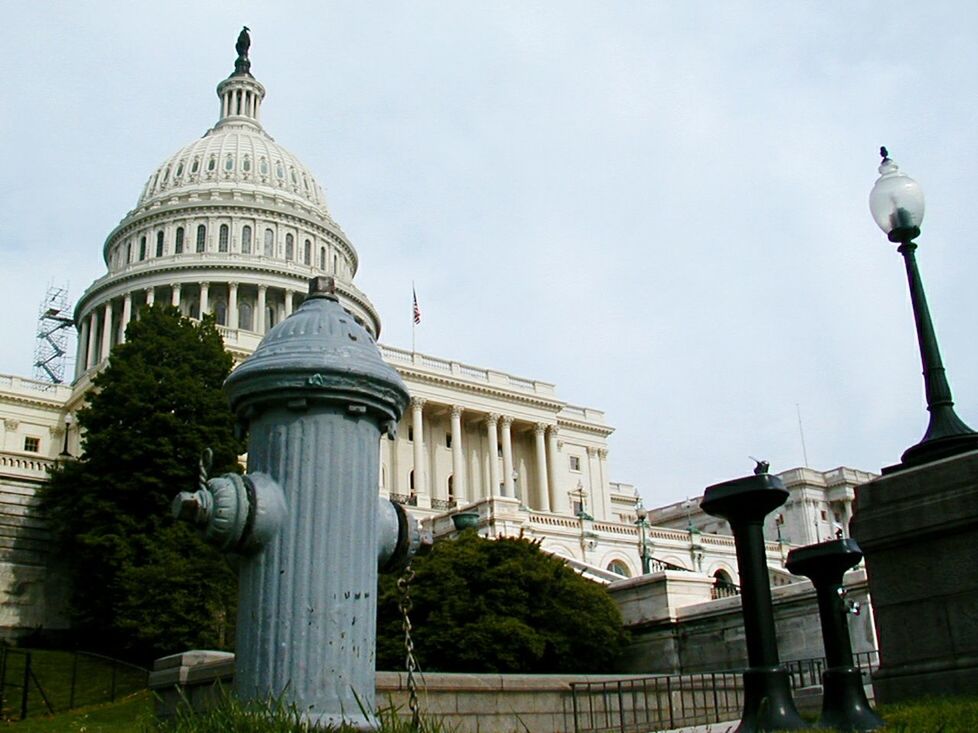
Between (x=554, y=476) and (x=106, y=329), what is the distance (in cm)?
4097

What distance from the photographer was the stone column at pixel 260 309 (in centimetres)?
9019

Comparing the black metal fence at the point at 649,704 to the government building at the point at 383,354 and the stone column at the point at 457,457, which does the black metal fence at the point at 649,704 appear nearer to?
the government building at the point at 383,354

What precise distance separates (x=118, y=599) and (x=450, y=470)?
49.3 metres

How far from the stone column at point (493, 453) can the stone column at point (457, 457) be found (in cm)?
231

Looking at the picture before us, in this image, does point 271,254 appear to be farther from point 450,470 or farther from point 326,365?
point 326,365

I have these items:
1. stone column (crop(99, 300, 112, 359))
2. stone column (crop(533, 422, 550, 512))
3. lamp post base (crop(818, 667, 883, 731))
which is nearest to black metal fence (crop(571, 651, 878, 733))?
lamp post base (crop(818, 667, 883, 731))

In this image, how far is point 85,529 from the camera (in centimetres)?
4097

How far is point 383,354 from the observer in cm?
7375

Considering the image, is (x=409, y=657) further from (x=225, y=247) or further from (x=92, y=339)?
(x=225, y=247)

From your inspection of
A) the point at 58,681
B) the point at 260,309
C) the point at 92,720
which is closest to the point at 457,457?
the point at 260,309

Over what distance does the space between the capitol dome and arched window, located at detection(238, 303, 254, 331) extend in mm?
97

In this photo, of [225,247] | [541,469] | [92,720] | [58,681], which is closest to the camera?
[92,720]

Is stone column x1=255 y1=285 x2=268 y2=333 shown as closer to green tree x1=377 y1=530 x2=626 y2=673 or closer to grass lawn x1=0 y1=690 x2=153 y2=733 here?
green tree x1=377 y1=530 x2=626 y2=673

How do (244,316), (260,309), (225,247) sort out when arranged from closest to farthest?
(260,309) < (244,316) < (225,247)
